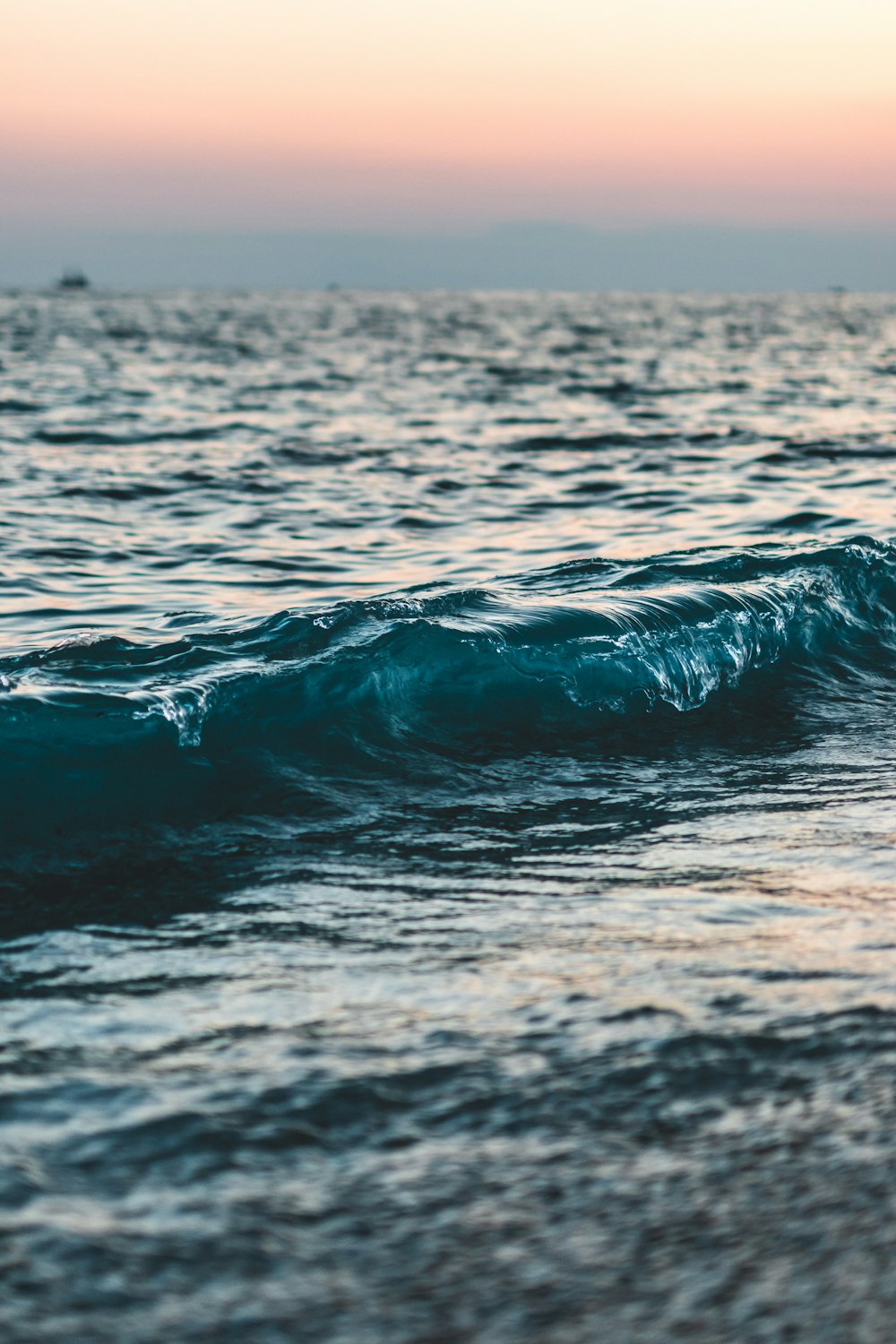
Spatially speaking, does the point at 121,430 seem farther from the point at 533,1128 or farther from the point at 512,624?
the point at 533,1128

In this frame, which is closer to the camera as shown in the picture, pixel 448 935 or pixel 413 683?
pixel 448 935

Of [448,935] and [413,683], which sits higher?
[413,683]

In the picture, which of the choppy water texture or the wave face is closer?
the choppy water texture

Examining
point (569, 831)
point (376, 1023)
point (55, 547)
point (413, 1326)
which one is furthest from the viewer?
point (55, 547)

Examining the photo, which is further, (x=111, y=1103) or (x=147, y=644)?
(x=147, y=644)

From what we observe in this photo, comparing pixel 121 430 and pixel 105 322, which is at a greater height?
pixel 105 322

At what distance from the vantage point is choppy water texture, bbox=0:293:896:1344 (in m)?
2.27

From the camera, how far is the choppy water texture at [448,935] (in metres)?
2.27

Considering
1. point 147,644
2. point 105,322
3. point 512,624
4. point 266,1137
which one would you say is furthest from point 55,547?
point 105,322

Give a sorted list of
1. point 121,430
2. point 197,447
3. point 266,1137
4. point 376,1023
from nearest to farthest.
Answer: point 266,1137, point 376,1023, point 197,447, point 121,430

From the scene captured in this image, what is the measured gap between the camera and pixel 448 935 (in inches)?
147

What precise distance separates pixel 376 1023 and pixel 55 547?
27.0 ft

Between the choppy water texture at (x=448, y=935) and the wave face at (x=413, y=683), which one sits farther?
the wave face at (x=413, y=683)

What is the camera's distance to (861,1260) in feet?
7.29
